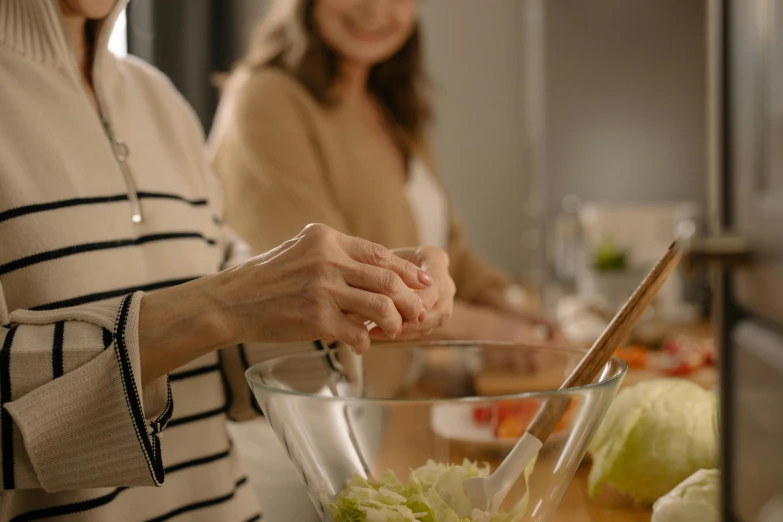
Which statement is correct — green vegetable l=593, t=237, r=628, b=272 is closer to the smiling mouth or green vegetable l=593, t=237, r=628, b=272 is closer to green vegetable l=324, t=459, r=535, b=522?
the smiling mouth

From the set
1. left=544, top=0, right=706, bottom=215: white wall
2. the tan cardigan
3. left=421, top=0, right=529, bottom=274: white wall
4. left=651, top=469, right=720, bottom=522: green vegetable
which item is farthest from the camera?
left=421, top=0, right=529, bottom=274: white wall

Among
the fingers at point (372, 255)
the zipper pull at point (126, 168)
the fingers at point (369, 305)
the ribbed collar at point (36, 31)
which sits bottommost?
the fingers at point (369, 305)

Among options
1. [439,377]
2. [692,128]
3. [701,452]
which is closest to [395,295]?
[701,452]

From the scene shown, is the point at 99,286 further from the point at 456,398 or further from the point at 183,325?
the point at 456,398

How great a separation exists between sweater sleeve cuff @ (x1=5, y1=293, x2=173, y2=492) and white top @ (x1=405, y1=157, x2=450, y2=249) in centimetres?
109

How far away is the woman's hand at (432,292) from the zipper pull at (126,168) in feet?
0.92

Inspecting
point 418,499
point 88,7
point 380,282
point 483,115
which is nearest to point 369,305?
point 380,282

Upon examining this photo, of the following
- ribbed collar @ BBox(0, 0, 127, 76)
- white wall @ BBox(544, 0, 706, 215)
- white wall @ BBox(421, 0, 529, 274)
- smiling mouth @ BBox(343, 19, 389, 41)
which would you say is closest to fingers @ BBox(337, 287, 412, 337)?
ribbed collar @ BBox(0, 0, 127, 76)

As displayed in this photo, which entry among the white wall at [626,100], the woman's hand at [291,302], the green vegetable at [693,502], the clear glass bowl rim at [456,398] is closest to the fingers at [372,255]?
the woman's hand at [291,302]

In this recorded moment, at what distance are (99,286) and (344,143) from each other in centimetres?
88

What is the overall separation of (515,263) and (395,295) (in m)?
3.89

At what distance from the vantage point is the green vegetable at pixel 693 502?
0.62 meters

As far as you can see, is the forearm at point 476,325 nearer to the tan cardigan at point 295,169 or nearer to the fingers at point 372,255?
the tan cardigan at point 295,169

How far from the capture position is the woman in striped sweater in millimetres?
591
